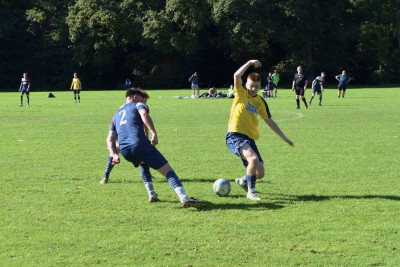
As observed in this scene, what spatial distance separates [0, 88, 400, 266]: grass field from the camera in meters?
7.02

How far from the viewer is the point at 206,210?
9.20m

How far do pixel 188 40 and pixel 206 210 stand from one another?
57.5 m

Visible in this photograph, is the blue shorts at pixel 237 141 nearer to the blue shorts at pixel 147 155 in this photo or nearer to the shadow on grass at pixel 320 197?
the shadow on grass at pixel 320 197

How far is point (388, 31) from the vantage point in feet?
233

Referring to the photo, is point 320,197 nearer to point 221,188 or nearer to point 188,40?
point 221,188

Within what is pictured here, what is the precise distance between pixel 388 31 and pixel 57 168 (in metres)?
62.3

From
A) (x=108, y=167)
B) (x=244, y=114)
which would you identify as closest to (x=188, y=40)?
(x=108, y=167)

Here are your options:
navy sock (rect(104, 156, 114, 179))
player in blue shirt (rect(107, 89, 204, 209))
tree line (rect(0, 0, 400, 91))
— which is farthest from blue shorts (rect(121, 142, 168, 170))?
tree line (rect(0, 0, 400, 91))

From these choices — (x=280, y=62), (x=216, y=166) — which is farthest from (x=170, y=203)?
(x=280, y=62)

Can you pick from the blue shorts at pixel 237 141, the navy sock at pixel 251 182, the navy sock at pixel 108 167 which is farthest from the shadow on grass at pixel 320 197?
the navy sock at pixel 108 167

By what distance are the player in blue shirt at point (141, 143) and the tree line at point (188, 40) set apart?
55.2m

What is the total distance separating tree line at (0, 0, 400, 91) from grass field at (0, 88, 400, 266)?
48477 millimetres

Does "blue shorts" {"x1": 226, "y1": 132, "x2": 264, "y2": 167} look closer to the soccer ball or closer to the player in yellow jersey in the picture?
the player in yellow jersey

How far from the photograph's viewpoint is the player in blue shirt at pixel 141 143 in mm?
9359
